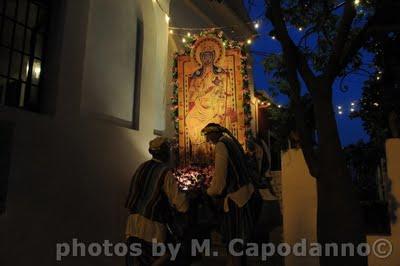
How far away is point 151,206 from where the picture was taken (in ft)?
12.0

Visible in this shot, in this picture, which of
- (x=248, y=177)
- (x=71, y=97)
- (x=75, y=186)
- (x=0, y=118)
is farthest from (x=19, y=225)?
(x=248, y=177)

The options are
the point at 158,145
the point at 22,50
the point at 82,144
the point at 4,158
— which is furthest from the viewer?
the point at 82,144

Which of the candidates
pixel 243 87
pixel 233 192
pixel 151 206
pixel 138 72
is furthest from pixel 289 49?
pixel 138 72

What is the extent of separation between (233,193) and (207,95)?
420cm

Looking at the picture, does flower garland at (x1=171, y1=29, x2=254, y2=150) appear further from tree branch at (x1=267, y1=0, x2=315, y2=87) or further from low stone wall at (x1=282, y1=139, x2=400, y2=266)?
tree branch at (x1=267, y1=0, x2=315, y2=87)

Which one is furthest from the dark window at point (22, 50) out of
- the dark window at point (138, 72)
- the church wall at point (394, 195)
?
the church wall at point (394, 195)

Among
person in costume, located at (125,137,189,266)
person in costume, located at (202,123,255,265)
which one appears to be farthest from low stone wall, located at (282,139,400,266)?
person in costume, located at (125,137,189,266)

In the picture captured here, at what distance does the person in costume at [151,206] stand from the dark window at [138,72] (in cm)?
330

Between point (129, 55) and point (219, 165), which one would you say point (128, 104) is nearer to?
point (129, 55)

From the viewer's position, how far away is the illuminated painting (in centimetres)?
779

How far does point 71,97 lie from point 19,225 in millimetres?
2007

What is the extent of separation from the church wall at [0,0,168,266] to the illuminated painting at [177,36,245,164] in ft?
2.95

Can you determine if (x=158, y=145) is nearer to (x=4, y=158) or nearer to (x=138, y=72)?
(x=4, y=158)

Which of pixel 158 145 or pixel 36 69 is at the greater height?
pixel 36 69
